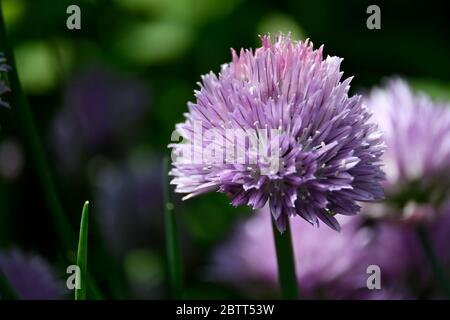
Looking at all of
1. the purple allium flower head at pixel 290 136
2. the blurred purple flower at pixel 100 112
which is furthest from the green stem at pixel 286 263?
the blurred purple flower at pixel 100 112

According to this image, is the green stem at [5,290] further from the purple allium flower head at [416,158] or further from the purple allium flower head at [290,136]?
the purple allium flower head at [416,158]

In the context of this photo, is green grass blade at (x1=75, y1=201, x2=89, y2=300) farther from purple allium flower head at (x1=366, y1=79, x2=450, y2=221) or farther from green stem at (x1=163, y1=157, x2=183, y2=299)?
purple allium flower head at (x1=366, y1=79, x2=450, y2=221)

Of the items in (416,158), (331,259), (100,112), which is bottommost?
(331,259)

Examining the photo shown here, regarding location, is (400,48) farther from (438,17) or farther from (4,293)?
(4,293)

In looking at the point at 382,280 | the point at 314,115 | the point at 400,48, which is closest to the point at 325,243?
the point at 382,280

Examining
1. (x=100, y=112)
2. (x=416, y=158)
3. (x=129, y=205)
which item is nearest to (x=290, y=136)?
(x=416, y=158)

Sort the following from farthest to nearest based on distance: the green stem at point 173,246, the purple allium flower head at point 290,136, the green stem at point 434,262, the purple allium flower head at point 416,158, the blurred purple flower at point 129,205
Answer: the blurred purple flower at point 129,205 → the purple allium flower head at point 416,158 → the green stem at point 434,262 → the green stem at point 173,246 → the purple allium flower head at point 290,136

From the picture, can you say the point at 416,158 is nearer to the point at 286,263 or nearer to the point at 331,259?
the point at 331,259
